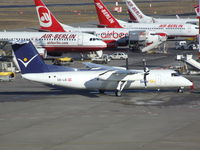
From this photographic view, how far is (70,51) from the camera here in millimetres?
97625

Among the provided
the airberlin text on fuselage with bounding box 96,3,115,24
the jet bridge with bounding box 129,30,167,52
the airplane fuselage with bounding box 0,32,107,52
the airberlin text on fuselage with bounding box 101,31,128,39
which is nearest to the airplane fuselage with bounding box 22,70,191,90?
the airplane fuselage with bounding box 0,32,107,52

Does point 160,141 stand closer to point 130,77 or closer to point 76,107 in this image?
point 76,107

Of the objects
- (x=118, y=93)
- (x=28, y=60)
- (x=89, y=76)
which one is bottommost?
(x=118, y=93)

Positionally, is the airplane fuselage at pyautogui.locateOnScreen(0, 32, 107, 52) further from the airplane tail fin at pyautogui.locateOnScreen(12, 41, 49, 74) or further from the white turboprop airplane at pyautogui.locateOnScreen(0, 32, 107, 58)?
the airplane tail fin at pyautogui.locateOnScreen(12, 41, 49, 74)

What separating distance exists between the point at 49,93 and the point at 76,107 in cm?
932

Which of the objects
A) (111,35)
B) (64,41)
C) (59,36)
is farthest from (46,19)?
(64,41)

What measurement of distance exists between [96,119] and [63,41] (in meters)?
47.2

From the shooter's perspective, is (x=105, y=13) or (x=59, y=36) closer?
(x=59, y=36)

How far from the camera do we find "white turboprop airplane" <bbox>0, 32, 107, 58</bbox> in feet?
315

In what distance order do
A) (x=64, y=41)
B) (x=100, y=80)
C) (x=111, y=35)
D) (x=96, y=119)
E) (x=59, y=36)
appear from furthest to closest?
(x=111, y=35), (x=59, y=36), (x=64, y=41), (x=100, y=80), (x=96, y=119)

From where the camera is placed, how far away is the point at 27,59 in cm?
6091

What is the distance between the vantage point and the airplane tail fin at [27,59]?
6059 centimetres

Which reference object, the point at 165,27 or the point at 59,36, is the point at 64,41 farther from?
the point at 165,27

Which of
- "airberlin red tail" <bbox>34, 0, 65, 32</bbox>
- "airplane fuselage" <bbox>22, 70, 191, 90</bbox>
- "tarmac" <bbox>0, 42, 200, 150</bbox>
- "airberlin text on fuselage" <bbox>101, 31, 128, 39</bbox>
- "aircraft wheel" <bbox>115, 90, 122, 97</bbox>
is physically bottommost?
"tarmac" <bbox>0, 42, 200, 150</bbox>
